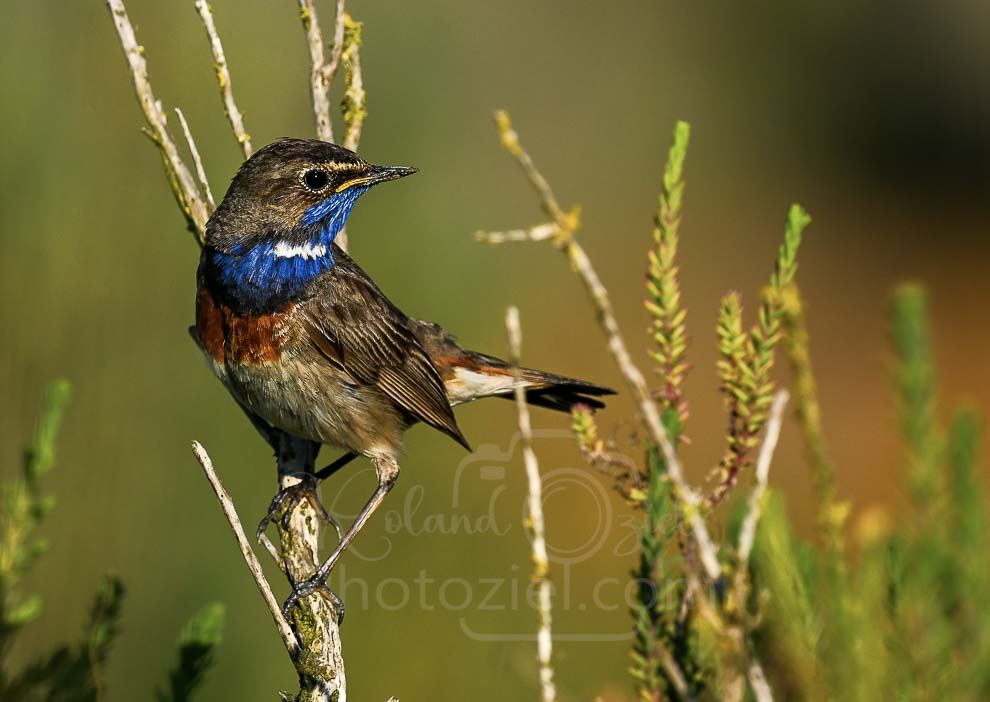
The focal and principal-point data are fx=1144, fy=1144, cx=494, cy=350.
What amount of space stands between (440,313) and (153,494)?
1.53 m

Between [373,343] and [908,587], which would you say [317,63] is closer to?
[373,343]

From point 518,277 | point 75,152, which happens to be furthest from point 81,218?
point 518,277

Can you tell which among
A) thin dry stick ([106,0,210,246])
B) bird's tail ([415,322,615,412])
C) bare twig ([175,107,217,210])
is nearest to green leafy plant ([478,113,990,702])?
bare twig ([175,107,217,210])

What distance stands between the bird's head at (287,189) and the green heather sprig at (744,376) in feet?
7.24

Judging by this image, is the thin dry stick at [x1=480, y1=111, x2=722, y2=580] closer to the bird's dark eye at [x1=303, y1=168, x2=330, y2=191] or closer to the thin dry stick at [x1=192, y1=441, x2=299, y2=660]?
the thin dry stick at [x1=192, y1=441, x2=299, y2=660]

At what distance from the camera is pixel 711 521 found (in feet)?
8.38

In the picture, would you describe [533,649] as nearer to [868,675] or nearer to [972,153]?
[868,675]

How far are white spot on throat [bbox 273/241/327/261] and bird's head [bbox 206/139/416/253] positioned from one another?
0.03 m

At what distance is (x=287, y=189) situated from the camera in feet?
13.8

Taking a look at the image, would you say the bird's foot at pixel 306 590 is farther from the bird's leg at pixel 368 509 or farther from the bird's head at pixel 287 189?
the bird's head at pixel 287 189

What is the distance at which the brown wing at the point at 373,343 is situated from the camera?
441 cm

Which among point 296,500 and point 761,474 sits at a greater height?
point 296,500

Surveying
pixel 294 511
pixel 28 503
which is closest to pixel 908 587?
pixel 28 503

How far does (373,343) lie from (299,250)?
0.54 meters
